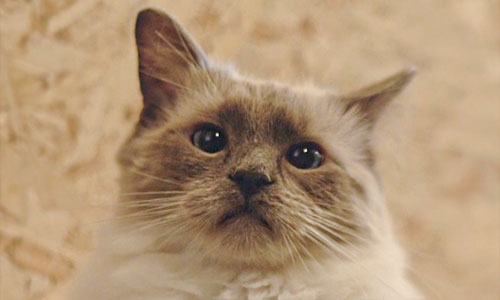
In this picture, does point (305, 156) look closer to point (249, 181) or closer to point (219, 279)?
point (249, 181)

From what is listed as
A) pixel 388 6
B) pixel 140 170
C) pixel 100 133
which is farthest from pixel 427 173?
pixel 140 170

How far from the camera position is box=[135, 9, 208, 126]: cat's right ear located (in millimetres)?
1395

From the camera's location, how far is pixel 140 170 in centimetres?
133

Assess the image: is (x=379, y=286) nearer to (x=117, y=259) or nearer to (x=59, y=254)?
(x=117, y=259)

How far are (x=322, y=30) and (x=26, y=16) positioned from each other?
1002 mm

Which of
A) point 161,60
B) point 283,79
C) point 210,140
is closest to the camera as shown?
point 210,140

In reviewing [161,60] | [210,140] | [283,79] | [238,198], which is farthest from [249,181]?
[283,79]

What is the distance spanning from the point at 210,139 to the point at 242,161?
12 cm

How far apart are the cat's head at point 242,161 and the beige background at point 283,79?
0.42 ft

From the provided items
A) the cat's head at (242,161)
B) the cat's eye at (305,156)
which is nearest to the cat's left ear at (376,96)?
the cat's head at (242,161)

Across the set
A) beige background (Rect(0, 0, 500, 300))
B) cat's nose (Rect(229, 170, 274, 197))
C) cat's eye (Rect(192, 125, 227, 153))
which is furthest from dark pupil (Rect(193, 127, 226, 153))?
beige background (Rect(0, 0, 500, 300))

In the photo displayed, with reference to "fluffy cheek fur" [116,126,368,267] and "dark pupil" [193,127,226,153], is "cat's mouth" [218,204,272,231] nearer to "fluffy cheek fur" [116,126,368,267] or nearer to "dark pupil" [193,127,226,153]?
"fluffy cheek fur" [116,126,368,267]

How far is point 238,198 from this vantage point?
3.84 ft

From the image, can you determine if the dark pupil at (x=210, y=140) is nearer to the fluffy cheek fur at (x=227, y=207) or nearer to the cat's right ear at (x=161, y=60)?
the fluffy cheek fur at (x=227, y=207)
